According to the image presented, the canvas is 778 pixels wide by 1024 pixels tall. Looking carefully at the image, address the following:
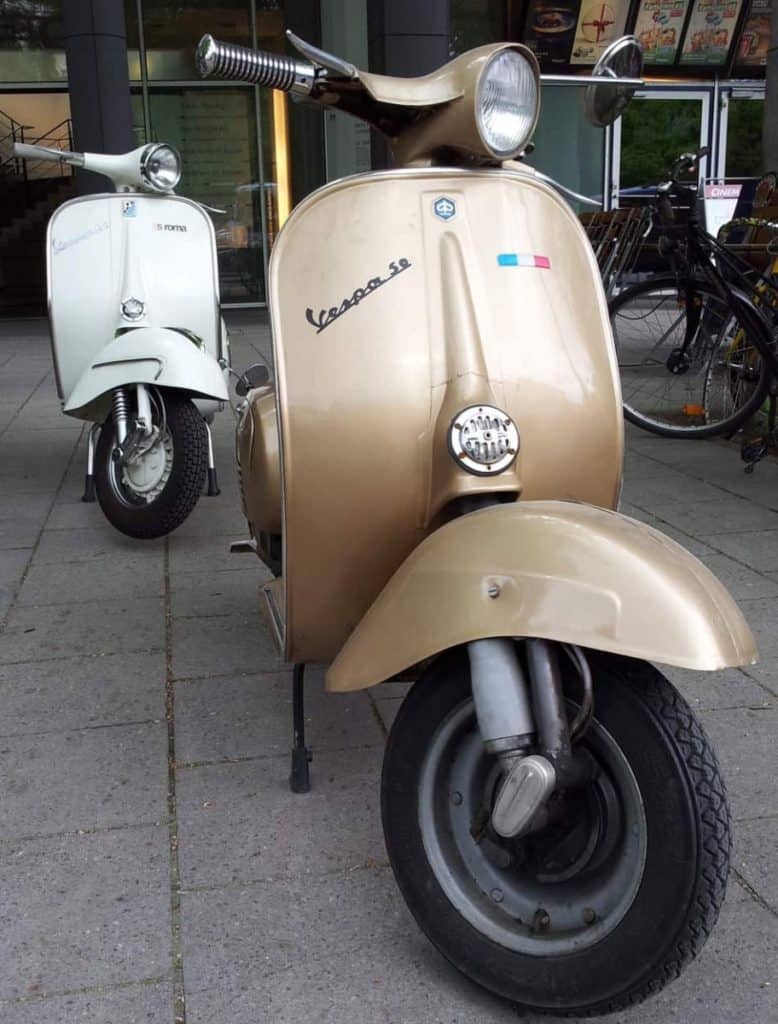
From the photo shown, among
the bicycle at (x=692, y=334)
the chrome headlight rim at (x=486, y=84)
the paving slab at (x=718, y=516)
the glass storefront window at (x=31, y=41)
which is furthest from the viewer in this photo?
the glass storefront window at (x=31, y=41)

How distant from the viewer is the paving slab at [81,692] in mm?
2807

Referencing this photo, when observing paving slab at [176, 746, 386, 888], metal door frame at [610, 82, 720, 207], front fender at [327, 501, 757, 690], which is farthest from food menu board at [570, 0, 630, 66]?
front fender at [327, 501, 757, 690]

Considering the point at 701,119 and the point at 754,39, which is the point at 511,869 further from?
the point at 754,39

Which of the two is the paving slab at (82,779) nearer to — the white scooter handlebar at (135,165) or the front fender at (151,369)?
the front fender at (151,369)

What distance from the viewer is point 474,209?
214cm

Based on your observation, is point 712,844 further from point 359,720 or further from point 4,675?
point 4,675

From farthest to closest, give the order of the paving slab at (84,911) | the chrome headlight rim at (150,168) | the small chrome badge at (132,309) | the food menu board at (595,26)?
1. the food menu board at (595,26)
2. the chrome headlight rim at (150,168)
3. the small chrome badge at (132,309)
4. the paving slab at (84,911)

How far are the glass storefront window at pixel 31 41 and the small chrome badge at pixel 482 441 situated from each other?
12206 millimetres

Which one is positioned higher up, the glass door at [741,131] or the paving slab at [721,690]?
the glass door at [741,131]

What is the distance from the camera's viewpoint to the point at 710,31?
1354cm

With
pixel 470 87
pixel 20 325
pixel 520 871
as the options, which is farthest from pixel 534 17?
pixel 520 871

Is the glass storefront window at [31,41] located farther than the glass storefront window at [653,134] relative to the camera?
No

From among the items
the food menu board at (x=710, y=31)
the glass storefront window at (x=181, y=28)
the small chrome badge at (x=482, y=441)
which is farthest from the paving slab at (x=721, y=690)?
the food menu board at (x=710, y=31)

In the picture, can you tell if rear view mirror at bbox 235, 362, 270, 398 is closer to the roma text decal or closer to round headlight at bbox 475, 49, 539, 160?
the roma text decal
